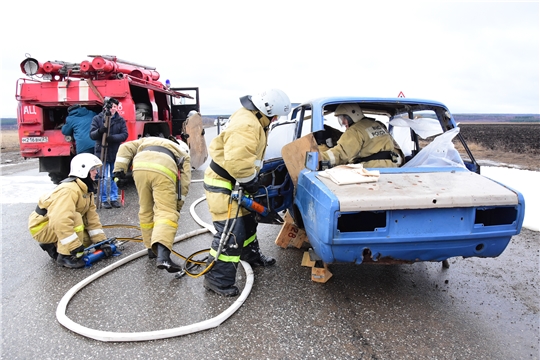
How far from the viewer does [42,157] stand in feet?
24.8

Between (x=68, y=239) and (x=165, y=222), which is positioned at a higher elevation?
(x=165, y=222)

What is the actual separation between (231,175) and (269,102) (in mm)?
726

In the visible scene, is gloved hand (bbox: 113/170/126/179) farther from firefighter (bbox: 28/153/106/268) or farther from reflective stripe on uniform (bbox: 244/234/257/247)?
reflective stripe on uniform (bbox: 244/234/257/247)

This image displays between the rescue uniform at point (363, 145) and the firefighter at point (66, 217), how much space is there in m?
2.56

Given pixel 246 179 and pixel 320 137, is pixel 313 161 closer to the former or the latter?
pixel 246 179

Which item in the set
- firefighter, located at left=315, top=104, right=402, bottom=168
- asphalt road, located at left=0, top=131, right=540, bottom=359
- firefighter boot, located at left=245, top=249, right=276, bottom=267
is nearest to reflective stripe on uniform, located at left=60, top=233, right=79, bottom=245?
asphalt road, located at left=0, top=131, right=540, bottom=359

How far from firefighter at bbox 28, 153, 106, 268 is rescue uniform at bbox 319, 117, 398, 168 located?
2562 mm

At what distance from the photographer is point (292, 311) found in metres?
3.05

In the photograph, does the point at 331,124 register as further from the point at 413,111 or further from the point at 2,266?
the point at 2,266

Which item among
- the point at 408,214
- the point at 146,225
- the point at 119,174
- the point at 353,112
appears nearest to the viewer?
the point at 408,214

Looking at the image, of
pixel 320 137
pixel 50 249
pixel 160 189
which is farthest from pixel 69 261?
pixel 320 137

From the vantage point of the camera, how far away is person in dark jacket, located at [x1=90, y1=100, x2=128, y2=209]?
6.21 m

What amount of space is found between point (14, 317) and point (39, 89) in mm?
5554

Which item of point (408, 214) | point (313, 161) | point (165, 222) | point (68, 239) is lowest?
point (68, 239)
